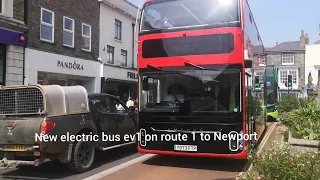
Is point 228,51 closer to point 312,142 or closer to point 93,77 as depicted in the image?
point 312,142

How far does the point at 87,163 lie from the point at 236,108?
3.65 meters

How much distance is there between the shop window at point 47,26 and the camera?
17.3 metres

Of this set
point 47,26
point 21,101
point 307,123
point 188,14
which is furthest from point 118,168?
point 47,26

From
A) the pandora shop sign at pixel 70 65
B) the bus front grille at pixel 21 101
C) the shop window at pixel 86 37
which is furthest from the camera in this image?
the shop window at pixel 86 37

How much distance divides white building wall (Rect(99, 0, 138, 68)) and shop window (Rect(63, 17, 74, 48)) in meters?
3.23

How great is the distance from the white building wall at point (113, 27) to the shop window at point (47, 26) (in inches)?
196

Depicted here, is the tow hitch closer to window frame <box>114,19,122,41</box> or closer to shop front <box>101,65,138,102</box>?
shop front <box>101,65,138,102</box>

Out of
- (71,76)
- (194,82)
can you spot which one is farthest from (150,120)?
(71,76)

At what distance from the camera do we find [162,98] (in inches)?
315

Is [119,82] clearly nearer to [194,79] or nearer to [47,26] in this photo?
[47,26]

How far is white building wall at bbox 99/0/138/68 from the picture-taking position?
22984 millimetres

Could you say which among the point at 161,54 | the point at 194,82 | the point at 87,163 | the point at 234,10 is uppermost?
the point at 234,10

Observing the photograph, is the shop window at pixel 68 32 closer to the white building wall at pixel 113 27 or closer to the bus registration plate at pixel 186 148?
the white building wall at pixel 113 27

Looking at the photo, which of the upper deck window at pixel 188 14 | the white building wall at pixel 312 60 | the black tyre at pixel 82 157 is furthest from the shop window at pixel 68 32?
the white building wall at pixel 312 60
